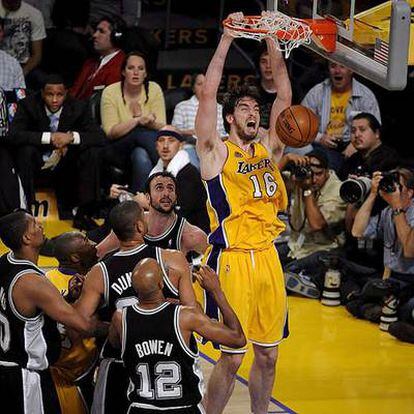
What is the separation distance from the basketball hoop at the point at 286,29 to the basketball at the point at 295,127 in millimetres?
403

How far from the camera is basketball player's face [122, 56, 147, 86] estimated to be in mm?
12188

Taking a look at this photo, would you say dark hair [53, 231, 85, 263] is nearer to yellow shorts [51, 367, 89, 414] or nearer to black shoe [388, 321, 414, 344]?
yellow shorts [51, 367, 89, 414]

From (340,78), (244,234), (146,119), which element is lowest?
(244,234)

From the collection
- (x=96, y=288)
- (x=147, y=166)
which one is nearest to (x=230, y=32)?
(x=96, y=288)

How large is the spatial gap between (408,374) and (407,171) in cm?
173

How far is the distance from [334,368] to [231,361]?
72.7 inches

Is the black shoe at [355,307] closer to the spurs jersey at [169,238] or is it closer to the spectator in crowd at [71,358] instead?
the spurs jersey at [169,238]

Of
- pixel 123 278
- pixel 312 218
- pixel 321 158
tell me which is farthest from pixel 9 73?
pixel 123 278

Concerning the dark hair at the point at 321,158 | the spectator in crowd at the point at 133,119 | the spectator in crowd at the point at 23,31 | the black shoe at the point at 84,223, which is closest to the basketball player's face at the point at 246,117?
the dark hair at the point at 321,158

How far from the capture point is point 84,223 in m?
12.1

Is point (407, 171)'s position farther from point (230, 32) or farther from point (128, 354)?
point (128, 354)

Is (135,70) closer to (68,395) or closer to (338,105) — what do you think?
(338,105)

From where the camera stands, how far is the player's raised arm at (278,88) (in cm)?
770

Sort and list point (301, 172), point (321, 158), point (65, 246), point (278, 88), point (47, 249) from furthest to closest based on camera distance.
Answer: point (47, 249) → point (321, 158) → point (301, 172) → point (278, 88) → point (65, 246)
